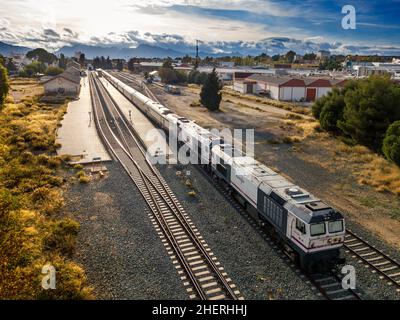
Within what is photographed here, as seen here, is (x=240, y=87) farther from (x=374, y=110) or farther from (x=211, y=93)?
(x=374, y=110)

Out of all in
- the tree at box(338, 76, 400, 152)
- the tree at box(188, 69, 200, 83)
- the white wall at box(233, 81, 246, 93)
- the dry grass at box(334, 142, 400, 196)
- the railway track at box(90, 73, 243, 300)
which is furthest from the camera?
the tree at box(188, 69, 200, 83)

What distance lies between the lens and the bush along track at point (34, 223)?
41.9 ft

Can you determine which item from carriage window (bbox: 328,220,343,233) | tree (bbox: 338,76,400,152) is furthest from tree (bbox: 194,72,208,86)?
carriage window (bbox: 328,220,343,233)

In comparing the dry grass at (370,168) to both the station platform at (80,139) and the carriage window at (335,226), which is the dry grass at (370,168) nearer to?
the carriage window at (335,226)

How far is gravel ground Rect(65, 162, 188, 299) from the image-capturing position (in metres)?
15.1

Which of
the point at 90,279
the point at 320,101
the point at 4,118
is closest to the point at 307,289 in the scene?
the point at 90,279

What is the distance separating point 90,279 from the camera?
15.6 m

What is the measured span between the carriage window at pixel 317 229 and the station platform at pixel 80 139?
70.6 feet

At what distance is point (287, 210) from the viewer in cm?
1642

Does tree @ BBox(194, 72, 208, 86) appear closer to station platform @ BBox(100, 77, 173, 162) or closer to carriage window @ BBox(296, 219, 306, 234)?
station platform @ BBox(100, 77, 173, 162)

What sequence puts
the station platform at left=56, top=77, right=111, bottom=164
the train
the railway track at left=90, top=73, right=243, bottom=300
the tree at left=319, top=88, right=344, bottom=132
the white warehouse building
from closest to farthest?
1. the railway track at left=90, top=73, right=243, bottom=300
2. the train
3. the station platform at left=56, top=77, right=111, bottom=164
4. the tree at left=319, top=88, right=344, bottom=132
5. the white warehouse building

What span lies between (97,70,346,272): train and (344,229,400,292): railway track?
2.11 meters

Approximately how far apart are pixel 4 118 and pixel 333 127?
151ft
